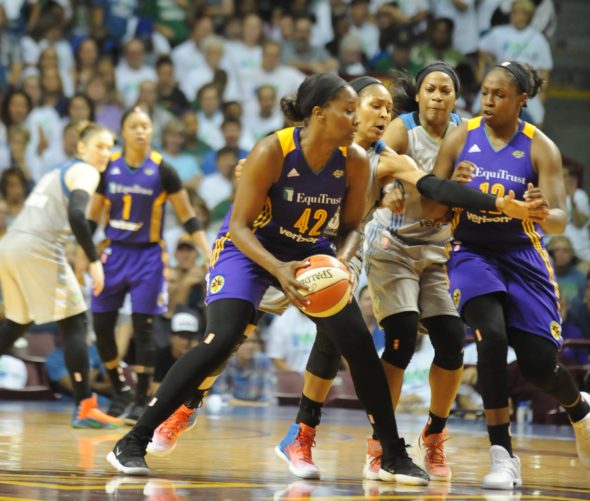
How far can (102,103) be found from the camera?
13195 millimetres

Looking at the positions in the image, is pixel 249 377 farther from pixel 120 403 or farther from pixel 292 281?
pixel 292 281

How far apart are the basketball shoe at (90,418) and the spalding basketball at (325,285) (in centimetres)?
335

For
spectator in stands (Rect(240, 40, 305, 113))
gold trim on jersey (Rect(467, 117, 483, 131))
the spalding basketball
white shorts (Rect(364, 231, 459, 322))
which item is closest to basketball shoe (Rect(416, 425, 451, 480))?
white shorts (Rect(364, 231, 459, 322))

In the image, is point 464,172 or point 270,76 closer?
point 464,172

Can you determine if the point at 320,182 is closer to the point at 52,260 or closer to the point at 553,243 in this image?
the point at 52,260

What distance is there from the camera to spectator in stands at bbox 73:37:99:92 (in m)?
13.4

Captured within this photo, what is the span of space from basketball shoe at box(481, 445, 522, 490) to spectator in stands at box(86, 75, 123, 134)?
28.2 ft

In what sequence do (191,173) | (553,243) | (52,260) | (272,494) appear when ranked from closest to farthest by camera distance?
(272,494) → (52,260) → (553,243) → (191,173)

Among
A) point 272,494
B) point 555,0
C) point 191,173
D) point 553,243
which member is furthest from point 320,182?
point 555,0

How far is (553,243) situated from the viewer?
11453 mm

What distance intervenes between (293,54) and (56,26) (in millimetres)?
2978

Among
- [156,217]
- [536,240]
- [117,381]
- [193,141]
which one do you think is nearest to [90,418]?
[117,381]

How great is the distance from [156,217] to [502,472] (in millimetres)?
4182

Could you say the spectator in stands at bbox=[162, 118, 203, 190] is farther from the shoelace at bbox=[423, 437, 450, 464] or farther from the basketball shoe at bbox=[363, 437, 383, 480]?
the basketball shoe at bbox=[363, 437, 383, 480]
